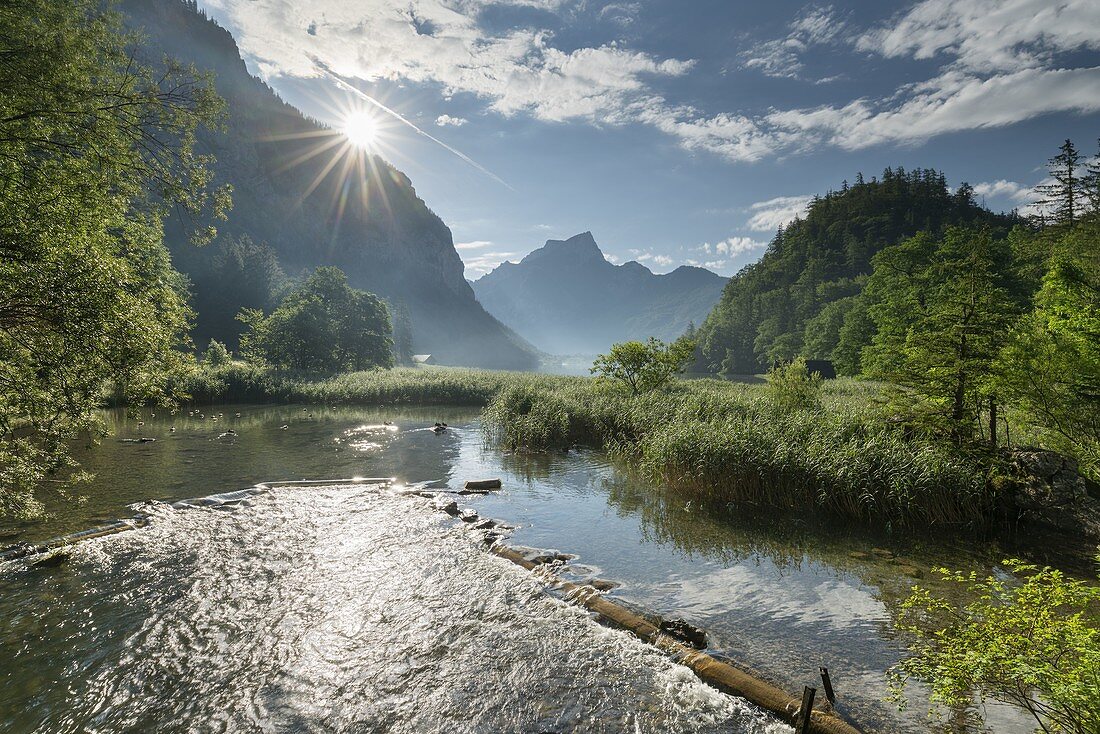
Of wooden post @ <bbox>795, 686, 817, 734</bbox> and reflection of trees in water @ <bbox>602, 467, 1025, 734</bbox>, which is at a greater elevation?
wooden post @ <bbox>795, 686, 817, 734</bbox>

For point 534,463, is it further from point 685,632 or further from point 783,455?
point 685,632

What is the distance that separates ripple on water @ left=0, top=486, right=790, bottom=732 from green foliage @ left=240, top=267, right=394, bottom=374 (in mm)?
54138

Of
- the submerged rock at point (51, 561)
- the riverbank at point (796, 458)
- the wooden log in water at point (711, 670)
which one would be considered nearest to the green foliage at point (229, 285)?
the riverbank at point (796, 458)

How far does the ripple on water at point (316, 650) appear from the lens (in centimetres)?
620

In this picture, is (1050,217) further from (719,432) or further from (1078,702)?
(1078,702)

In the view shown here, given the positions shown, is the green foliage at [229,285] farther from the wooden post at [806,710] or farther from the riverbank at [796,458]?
the wooden post at [806,710]

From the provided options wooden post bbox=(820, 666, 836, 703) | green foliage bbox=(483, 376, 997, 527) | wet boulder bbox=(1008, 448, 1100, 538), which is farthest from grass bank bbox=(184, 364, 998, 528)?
wooden post bbox=(820, 666, 836, 703)

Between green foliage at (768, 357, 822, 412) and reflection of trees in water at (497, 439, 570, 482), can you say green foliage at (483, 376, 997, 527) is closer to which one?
green foliage at (768, 357, 822, 412)

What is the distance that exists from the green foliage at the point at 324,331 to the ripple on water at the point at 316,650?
54138 mm

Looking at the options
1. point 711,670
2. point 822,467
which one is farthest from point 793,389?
point 711,670

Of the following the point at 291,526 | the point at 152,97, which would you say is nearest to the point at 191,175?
the point at 152,97

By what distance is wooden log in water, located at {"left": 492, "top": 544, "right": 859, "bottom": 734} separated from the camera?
594 cm

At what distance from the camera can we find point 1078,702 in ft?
12.3

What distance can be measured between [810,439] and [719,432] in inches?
114
